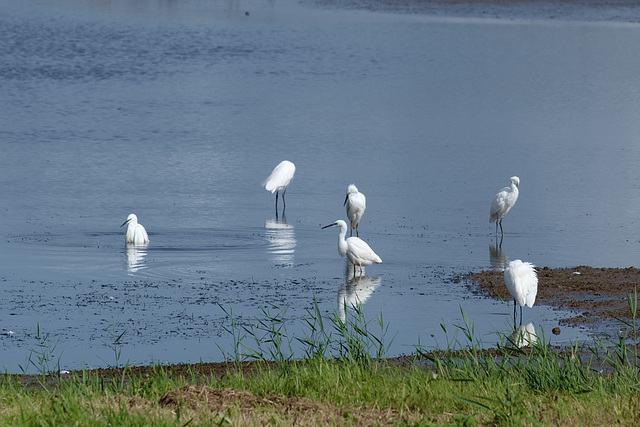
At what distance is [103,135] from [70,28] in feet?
51.8

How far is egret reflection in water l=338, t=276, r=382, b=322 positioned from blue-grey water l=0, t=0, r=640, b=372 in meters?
0.05

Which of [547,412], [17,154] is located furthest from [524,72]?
[547,412]

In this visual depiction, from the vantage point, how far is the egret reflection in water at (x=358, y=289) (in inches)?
448

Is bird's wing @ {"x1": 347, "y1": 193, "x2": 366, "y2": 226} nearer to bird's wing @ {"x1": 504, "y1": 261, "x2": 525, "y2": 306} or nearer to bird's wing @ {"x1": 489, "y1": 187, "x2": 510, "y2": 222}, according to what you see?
bird's wing @ {"x1": 489, "y1": 187, "x2": 510, "y2": 222}

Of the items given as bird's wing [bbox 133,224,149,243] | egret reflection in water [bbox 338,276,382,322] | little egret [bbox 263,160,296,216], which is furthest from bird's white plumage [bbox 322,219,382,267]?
little egret [bbox 263,160,296,216]

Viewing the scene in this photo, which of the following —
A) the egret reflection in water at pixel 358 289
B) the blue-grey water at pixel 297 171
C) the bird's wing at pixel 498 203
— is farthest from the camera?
the bird's wing at pixel 498 203

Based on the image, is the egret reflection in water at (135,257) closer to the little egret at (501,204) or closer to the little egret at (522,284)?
the little egret at (522,284)

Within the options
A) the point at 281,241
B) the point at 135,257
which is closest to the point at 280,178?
the point at 281,241

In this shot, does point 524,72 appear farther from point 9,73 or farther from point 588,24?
point 9,73

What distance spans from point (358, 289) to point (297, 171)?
7113 millimetres

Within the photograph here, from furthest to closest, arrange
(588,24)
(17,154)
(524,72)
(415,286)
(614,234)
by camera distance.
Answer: (588,24) < (524,72) < (17,154) < (614,234) < (415,286)

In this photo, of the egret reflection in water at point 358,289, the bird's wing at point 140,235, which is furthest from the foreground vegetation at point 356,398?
the bird's wing at point 140,235

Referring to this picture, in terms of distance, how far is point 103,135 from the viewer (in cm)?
2156

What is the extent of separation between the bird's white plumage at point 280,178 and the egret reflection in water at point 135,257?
3.24 meters
